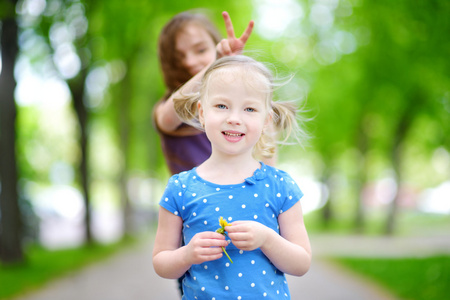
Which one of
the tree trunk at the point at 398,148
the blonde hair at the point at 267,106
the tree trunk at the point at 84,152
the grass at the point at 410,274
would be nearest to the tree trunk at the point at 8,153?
the tree trunk at the point at 84,152

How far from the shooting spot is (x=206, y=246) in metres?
1.71

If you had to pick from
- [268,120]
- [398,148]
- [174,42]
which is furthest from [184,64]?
[398,148]

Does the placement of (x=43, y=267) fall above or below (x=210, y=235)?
below

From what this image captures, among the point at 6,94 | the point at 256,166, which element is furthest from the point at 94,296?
the point at 256,166

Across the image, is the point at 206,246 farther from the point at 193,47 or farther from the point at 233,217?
the point at 193,47

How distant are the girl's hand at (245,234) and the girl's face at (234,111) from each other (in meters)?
0.30

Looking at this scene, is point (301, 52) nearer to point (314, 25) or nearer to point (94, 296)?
point (314, 25)

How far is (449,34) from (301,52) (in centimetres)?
1512

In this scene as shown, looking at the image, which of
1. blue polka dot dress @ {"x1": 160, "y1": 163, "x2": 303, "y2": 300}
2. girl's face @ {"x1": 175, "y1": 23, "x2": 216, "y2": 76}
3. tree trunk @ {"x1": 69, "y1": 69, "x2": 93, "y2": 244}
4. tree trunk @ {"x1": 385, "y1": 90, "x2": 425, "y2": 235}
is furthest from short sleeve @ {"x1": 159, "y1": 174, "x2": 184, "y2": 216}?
tree trunk @ {"x1": 385, "y1": 90, "x2": 425, "y2": 235}

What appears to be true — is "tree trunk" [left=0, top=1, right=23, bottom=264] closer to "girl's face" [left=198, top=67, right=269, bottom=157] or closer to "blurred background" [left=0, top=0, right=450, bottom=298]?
"blurred background" [left=0, top=0, right=450, bottom=298]

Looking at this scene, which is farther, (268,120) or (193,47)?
(193,47)

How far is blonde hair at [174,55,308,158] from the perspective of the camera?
1.92m

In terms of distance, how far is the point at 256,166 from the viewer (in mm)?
1984

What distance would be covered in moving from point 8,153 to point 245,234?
9615 millimetres
